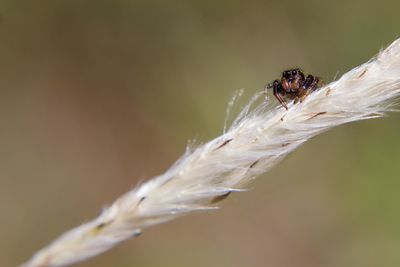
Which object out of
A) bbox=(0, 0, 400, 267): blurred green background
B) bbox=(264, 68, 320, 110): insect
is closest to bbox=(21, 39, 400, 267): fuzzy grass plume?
bbox=(264, 68, 320, 110): insect

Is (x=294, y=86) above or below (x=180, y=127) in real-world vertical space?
below

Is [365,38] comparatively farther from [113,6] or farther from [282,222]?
[113,6]

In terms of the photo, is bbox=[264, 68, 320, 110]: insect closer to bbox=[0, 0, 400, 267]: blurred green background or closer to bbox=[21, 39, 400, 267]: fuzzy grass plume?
bbox=[21, 39, 400, 267]: fuzzy grass plume

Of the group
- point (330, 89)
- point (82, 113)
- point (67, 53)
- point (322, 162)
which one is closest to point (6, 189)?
point (82, 113)

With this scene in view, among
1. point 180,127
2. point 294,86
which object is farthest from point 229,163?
point 180,127

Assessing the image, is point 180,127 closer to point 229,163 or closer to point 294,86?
point 294,86

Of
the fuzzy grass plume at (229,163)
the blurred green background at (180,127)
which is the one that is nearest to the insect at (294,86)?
the fuzzy grass plume at (229,163)
